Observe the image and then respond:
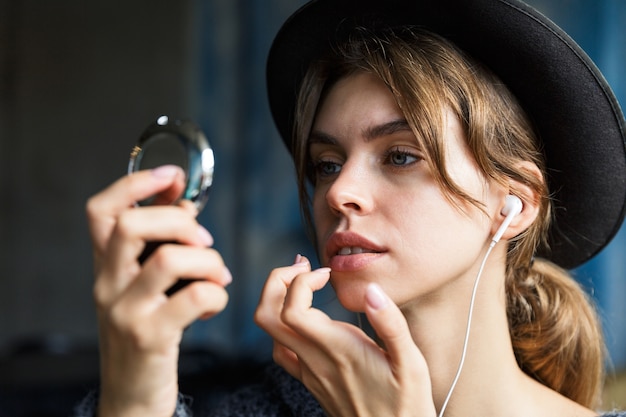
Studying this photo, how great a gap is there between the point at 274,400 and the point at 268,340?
1.92 meters

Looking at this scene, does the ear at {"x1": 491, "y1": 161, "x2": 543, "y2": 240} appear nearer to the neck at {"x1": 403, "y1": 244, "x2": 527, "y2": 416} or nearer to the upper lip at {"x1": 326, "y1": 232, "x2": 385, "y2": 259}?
the neck at {"x1": 403, "y1": 244, "x2": 527, "y2": 416}

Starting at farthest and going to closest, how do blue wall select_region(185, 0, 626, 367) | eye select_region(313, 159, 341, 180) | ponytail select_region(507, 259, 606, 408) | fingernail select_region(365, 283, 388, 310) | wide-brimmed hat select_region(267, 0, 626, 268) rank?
blue wall select_region(185, 0, 626, 367) → ponytail select_region(507, 259, 606, 408) → eye select_region(313, 159, 341, 180) → wide-brimmed hat select_region(267, 0, 626, 268) → fingernail select_region(365, 283, 388, 310)

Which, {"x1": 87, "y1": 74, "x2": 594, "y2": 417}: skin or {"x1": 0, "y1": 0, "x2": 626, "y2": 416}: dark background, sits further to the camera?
{"x1": 0, "y1": 0, "x2": 626, "y2": 416}: dark background

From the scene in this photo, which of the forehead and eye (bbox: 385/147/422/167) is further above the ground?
the forehead

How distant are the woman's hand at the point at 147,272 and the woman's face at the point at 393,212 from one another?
16.6 inches

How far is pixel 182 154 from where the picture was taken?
0.93m

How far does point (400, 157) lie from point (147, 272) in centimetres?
60

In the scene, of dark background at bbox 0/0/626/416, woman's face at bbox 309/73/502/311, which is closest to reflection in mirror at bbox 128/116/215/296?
woman's face at bbox 309/73/502/311

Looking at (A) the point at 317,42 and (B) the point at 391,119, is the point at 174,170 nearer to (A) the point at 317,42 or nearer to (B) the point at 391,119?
(B) the point at 391,119

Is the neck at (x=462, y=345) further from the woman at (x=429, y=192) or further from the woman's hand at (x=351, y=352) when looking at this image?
the woman's hand at (x=351, y=352)

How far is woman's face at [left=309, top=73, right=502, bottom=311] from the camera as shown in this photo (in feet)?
4.18

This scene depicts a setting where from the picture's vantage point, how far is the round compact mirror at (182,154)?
0.92 metres

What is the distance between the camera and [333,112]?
1400 mm

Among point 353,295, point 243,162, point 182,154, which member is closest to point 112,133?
point 243,162
